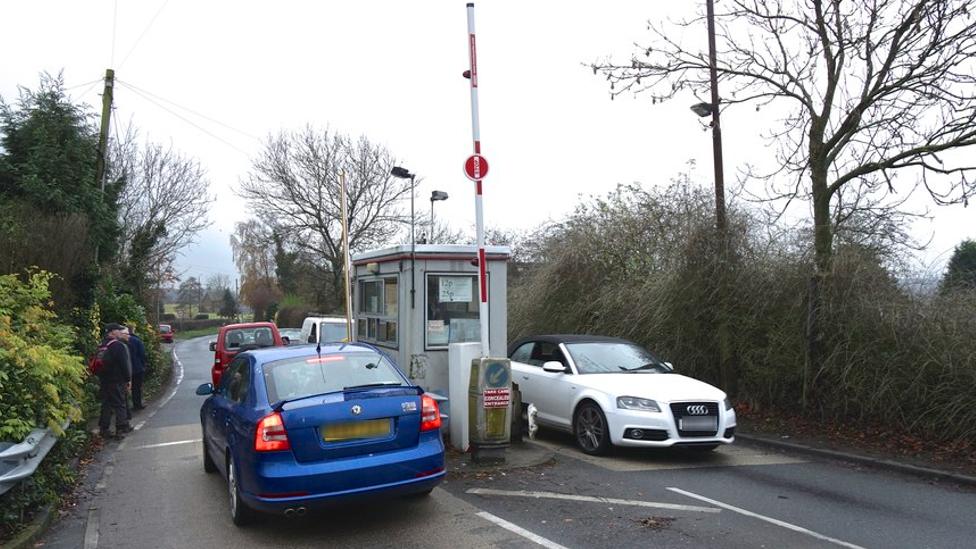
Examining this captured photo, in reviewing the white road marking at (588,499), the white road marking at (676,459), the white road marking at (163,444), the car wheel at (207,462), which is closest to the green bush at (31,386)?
the car wheel at (207,462)

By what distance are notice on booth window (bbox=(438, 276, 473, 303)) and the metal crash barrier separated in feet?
16.2

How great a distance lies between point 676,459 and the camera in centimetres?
870

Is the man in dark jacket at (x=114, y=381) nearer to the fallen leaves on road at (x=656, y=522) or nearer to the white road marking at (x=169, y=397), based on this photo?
the white road marking at (x=169, y=397)

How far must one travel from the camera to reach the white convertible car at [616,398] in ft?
27.4

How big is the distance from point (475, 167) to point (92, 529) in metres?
5.27

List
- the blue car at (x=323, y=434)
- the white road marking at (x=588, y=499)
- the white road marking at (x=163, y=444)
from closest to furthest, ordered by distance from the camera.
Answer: the blue car at (x=323, y=434) < the white road marking at (x=588, y=499) < the white road marking at (x=163, y=444)

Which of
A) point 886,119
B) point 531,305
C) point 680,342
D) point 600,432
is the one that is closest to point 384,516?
point 600,432

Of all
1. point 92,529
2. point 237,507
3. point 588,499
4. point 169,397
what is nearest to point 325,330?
point 169,397

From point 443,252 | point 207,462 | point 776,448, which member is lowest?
point 776,448

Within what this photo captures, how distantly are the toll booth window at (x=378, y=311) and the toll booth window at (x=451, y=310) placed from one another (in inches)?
21.2

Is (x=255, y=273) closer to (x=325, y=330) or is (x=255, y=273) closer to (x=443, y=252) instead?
(x=325, y=330)

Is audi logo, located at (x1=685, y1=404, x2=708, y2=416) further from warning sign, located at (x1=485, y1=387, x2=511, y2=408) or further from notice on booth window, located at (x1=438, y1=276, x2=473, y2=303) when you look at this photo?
notice on booth window, located at (x1=438, y1=276, x2=473, y2=303)

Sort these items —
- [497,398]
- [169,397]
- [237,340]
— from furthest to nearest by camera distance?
[169,397] < [237,340] < [497,398]

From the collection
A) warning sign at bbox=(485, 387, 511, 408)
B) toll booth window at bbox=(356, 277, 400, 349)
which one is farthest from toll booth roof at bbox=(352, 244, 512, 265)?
warning sign at bbox=(485, 387, 511, 408)
